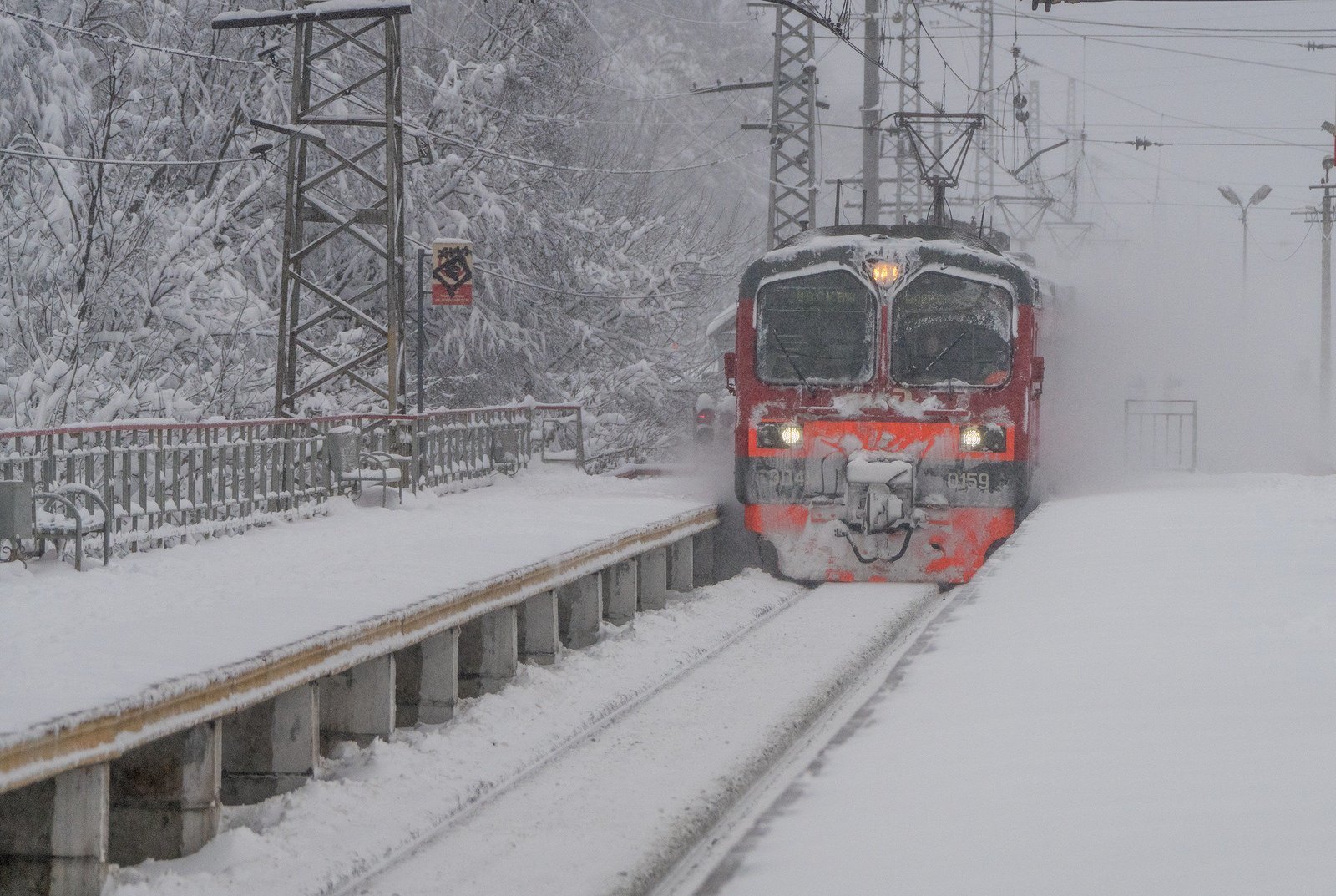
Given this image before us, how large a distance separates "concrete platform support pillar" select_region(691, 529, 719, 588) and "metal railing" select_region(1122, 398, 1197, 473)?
753 cm

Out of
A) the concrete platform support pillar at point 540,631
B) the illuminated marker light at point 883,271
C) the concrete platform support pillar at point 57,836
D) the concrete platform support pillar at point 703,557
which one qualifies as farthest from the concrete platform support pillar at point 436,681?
the concrete platform support pillar at point 703,557

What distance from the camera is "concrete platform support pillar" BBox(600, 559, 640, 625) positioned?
13461 millimetres

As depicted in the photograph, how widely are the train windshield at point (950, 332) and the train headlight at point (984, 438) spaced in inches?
15.1

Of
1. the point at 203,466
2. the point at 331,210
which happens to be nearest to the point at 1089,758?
the point at 203,466

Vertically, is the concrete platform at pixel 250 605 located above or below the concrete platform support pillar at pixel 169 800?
above

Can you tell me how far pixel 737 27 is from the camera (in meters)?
95.9

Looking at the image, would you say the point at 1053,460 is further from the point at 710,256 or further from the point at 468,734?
the point at 710,256

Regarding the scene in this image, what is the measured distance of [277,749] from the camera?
25.7ft

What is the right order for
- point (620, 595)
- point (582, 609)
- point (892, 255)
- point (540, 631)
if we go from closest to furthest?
point (540, 631)
point (582, 609)
point (620, 595)
point (892, 255)

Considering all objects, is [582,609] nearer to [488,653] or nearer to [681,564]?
[488,653]

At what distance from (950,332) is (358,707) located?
24.7 feet

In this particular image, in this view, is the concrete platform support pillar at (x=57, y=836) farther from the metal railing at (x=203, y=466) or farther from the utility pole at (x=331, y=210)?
the utility pole at (x=331, y=210)

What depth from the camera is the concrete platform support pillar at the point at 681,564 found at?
1569cm

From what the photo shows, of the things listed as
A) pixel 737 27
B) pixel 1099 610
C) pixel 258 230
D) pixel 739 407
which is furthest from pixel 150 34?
pixel 737 27
